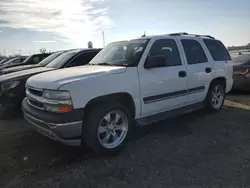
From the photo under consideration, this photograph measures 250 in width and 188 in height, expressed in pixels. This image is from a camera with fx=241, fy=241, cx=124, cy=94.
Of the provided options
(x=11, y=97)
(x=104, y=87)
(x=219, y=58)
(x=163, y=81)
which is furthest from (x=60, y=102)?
(x=219, y=58)

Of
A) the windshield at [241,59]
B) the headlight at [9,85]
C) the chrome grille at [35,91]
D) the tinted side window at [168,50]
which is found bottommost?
the headlight at [9,85]

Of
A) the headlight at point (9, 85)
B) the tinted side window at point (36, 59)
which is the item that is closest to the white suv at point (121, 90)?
the headlight at point (9, 85)

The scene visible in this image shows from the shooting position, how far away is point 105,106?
3.70 metres

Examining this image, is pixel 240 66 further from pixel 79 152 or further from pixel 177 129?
pixel 79 152

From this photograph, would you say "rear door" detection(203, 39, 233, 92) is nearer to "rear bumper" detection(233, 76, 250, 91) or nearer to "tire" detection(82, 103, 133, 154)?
"rear bumper" detection(233, 76, 250, 91)

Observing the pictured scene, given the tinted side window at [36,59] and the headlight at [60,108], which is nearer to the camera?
the headlight at [60,108]

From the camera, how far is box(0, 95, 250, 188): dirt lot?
310 centimetres

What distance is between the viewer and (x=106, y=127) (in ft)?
12.6

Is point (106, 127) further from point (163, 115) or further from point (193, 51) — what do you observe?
point (193, 51)

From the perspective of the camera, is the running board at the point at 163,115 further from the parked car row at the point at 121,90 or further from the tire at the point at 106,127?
the tire at the point at 106,127

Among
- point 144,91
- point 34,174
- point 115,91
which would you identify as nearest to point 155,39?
point 144,91

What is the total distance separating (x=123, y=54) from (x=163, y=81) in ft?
3.00

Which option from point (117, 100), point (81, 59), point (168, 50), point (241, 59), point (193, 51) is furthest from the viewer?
point (241, 59)

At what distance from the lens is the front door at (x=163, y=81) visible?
13.8 feet
